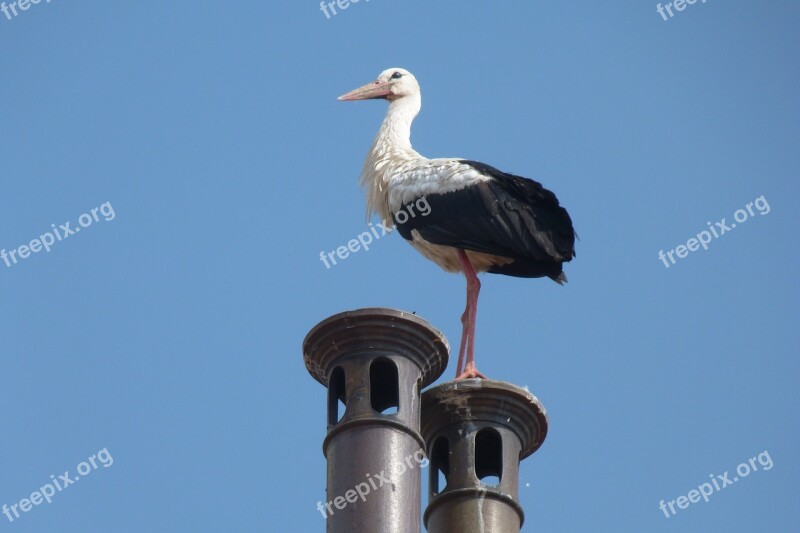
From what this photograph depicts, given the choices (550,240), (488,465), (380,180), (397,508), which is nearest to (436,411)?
(488,465)

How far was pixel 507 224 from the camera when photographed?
16078 mm

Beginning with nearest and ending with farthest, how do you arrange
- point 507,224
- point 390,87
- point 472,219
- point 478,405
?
point 478,405 → point 507,224 → point 472,219 → point 390,87

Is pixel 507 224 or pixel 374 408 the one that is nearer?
pixel 374 408

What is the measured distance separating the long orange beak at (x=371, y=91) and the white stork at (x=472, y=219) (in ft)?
5.92

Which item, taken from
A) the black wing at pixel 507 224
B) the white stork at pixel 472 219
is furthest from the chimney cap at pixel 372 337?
the black wing at pixel 507 224

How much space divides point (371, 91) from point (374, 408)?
23.8 ft

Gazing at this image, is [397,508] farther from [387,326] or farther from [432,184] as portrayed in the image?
[432,184]

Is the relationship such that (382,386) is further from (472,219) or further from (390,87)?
(390,87)

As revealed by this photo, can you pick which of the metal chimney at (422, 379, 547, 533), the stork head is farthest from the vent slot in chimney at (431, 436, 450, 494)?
the stork head

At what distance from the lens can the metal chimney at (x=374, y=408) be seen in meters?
12.0

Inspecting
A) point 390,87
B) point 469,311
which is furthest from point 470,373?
point 390,87

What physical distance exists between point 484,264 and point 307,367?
4028mm

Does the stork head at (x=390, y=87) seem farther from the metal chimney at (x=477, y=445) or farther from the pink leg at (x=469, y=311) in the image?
the metal chimney at (x=477, y=445)

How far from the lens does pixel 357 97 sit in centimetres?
1967
